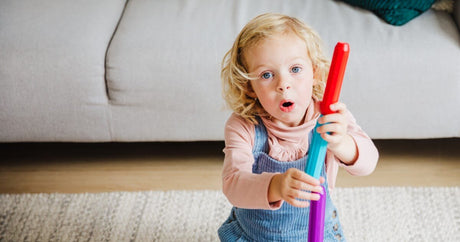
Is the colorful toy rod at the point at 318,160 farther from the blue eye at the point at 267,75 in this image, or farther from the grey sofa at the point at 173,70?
the grey sofa at the point at 173,70

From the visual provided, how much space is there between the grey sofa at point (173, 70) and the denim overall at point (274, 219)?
450mm

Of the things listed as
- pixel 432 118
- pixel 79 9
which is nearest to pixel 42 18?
pixel 79 9

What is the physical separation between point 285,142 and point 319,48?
19 centimetres

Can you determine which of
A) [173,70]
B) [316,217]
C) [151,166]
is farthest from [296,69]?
[151,166]

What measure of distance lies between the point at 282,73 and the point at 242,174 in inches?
7.3

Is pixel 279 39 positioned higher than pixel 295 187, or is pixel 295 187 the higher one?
pixel 279 39

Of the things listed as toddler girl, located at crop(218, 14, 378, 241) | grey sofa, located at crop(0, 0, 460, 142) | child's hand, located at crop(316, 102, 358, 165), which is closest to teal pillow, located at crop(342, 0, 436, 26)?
grey sofa, located at crop(0, 0, 460, 142)

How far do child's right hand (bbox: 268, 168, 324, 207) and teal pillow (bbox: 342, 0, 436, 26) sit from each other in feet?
2.77

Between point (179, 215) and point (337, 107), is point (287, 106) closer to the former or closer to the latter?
point (337, 107)

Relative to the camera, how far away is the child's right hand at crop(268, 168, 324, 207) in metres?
0.76

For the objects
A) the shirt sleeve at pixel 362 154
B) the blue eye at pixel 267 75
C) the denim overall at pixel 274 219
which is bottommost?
the denim overall at pixel 274 219

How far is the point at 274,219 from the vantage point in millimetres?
1062

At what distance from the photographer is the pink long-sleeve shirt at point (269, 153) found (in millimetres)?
881

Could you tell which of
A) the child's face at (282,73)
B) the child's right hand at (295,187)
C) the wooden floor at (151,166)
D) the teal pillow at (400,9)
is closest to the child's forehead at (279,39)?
the child's face at (282,73)
